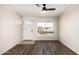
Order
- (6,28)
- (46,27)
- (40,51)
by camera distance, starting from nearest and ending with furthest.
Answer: (6,28), (40,51), (46,27)

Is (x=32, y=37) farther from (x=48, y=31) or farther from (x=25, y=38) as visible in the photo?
(x=48, y=31)

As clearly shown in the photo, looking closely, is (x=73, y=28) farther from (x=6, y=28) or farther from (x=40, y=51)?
(x=6, y=28)

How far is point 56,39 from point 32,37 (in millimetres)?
1876

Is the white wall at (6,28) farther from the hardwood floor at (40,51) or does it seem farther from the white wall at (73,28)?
the white wall at (73,28)

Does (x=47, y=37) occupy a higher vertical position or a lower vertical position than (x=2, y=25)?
lower

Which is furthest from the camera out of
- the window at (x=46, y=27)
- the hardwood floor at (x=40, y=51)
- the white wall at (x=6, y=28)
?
the window at (x=46, y=27)

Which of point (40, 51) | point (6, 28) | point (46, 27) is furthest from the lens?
point (46, 27)

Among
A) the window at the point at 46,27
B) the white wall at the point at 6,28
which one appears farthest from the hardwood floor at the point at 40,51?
the window at the point at 46,27

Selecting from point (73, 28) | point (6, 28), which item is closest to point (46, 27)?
point (73, 28)

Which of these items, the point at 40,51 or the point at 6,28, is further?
the point at 40,51

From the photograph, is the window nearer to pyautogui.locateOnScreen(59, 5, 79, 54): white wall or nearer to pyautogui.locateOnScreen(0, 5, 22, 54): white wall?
pyautogui.locateOnScreen(59, 5, 79, 54): white wall

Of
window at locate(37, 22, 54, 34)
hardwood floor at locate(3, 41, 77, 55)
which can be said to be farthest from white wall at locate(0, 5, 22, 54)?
window at locate(37, 22, 54, 34)
